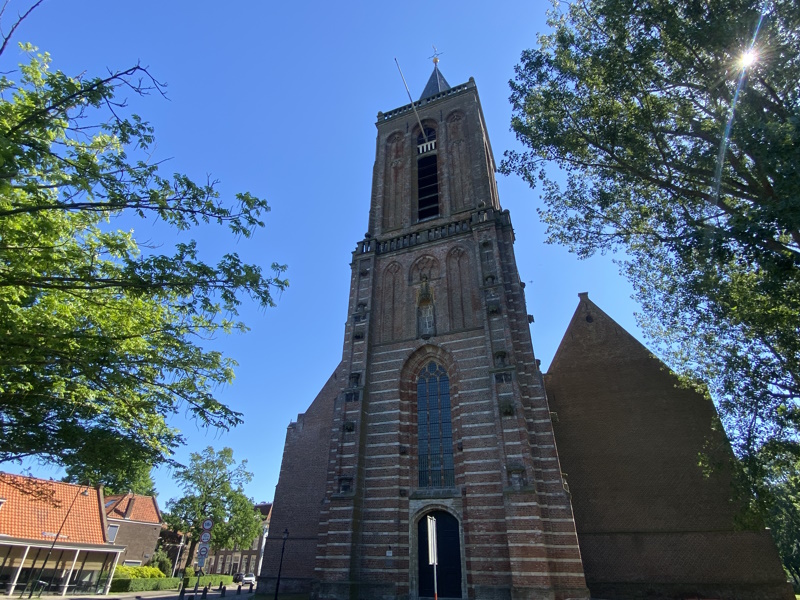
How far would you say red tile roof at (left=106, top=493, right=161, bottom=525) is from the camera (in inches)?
1714

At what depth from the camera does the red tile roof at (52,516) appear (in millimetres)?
25578

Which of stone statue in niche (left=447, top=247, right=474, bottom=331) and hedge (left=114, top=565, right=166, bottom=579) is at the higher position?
stone statue in niche (left=447, top=247, right=474, bottom=331)

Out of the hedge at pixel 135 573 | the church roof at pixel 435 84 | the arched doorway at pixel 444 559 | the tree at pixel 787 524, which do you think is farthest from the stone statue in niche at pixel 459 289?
the hedge at pixel 135 573

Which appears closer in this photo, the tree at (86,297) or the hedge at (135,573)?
the tree at (86,297)

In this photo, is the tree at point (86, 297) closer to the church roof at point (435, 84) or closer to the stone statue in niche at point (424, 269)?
the stone statue in niche at point (424, 269)

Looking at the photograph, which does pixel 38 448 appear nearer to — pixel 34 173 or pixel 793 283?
pixel 34 173

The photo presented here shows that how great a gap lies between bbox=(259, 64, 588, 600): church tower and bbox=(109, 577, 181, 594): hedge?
53.5 ft

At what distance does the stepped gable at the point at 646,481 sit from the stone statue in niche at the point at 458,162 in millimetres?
11133

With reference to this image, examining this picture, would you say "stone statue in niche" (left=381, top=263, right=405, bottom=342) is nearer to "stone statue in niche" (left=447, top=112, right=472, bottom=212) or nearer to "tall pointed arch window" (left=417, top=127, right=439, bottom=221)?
"tall pointed arch window" (left=417, top=127, right=439, bottom=221)

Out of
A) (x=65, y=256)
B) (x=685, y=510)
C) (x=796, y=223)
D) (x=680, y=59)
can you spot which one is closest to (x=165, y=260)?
(x=65, y=256)

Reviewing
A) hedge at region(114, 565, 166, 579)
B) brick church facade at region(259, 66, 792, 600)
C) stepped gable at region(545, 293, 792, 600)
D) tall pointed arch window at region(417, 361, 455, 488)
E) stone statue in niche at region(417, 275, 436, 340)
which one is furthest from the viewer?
hedge at region(114, 565, 166, 579)

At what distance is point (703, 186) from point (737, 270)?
3970mm

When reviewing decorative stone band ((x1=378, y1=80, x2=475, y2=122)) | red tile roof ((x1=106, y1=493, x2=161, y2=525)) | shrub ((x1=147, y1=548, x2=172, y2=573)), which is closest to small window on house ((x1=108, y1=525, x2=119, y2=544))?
red tile roof ((x1=106, y1=493, x2=161, y2=525))

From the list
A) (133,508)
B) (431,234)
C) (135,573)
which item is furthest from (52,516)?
(431,234)
